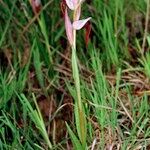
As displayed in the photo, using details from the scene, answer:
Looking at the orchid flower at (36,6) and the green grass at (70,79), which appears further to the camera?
the orchid flower at (36,6)

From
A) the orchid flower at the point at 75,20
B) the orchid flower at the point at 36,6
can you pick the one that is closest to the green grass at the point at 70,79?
the orchid flower at the point at 36,6

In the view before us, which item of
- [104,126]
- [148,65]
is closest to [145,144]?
[104,126]

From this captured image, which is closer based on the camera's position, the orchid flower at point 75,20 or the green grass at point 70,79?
the orchid flower at point 75,20

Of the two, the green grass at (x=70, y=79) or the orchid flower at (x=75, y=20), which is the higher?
the orchid flower at (x=75, y=20)

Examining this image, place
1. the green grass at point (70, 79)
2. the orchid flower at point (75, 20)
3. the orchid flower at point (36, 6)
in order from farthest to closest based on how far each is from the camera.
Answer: the orchid flower at point (36, 6) < the green grass at point (70, 79) < the orchid flower at point (75, 20)

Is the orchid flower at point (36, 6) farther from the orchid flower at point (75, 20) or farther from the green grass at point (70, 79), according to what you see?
the orchid flower at point (75, 20)

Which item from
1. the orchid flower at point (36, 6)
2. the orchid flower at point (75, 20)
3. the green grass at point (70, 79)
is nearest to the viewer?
the orchid flower at point (75, 20)

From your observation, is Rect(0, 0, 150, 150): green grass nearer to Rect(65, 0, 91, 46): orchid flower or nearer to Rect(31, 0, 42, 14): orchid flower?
Rect(31, 0, 42, 14): orchid flower

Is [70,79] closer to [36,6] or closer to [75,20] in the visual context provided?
[36,6]

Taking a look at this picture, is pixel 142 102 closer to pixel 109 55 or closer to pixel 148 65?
pixel 148 65

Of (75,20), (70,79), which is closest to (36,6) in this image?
(70,79)
